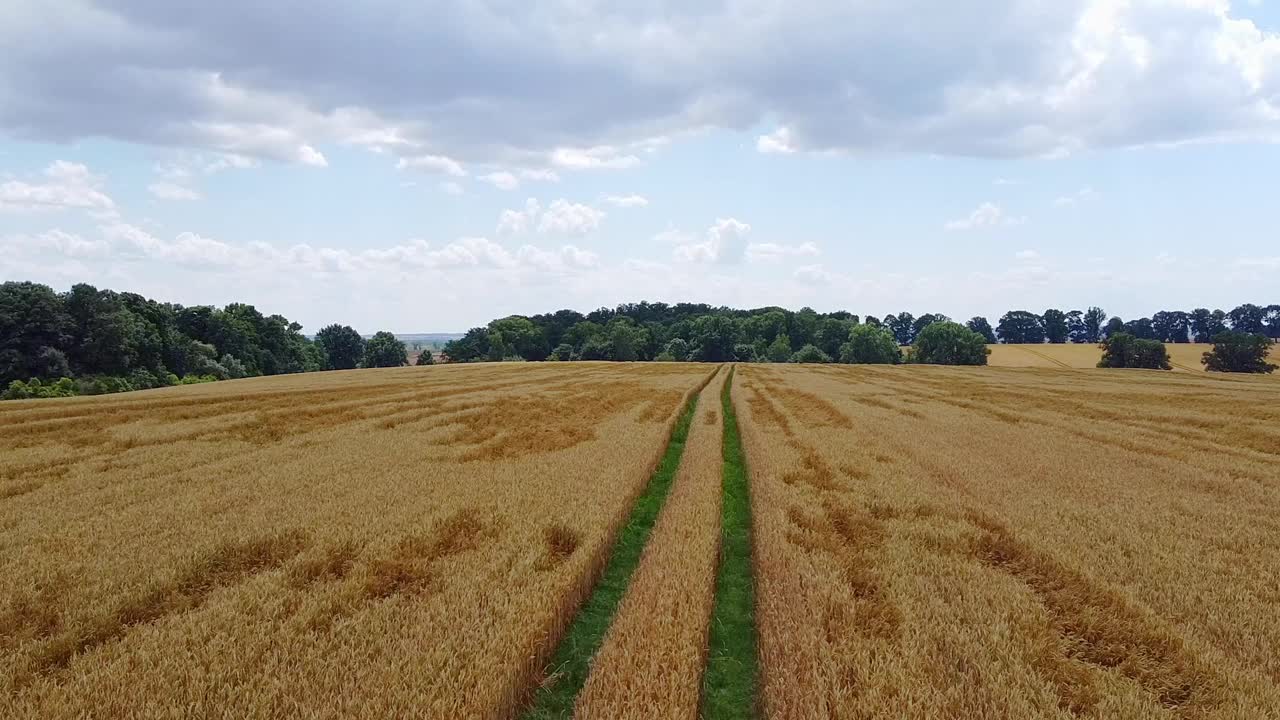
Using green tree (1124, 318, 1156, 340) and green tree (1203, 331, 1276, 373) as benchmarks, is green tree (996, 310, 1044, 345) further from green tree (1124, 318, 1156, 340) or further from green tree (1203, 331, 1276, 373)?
green tree (1203, 331, 1276, 373)

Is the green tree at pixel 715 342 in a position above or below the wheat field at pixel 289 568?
above

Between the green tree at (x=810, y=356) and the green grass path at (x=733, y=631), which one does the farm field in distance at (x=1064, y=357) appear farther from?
the green grass path at (x=733, y=631)

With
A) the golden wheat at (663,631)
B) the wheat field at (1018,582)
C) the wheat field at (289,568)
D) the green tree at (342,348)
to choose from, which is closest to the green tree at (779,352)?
the green tree at (342,348)

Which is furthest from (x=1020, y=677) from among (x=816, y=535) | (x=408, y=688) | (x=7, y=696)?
(x=7, y=696)

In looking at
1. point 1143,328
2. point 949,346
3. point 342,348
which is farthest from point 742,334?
point 1143,328

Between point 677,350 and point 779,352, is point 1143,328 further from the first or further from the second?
point 677,350

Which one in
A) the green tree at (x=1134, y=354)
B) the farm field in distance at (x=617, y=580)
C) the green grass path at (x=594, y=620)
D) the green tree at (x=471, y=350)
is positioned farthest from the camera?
the green tree at (x=471, y=350)
